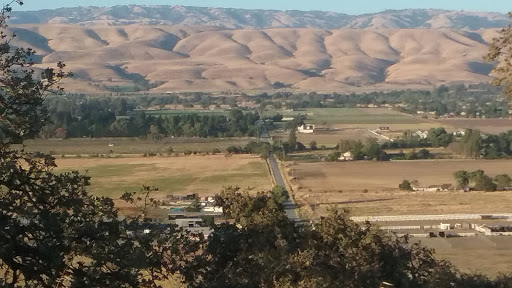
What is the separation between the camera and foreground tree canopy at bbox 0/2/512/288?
7176 mm

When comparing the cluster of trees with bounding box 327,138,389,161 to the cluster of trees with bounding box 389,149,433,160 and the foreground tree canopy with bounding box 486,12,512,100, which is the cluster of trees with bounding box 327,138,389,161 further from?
the foreground tree canopy with bounding box 486,12,512,100

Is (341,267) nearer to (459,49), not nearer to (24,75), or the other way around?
(24,75)

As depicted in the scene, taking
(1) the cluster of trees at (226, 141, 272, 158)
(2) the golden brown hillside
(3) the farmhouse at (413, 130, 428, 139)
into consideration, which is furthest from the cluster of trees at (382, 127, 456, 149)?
(2) the golden brown hillside

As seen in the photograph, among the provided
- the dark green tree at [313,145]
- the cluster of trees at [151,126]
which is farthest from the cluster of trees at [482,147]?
the cluster of trees at [151,126]

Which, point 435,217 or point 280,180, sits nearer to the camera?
point 435,217

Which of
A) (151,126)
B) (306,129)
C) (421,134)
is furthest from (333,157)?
(151,126)

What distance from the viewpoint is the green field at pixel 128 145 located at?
54250 millimetres

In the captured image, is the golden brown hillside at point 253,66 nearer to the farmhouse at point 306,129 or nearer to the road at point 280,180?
the farmhouse at point 306,129

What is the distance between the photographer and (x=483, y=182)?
3891cm

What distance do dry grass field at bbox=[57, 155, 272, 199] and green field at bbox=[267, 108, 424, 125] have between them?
2804cm

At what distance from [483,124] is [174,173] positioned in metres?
38.2

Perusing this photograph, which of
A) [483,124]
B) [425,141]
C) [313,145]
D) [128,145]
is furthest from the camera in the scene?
[483,124]

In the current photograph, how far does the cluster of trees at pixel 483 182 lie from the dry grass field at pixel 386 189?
2.62 feet

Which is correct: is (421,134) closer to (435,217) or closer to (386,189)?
(386,189)
